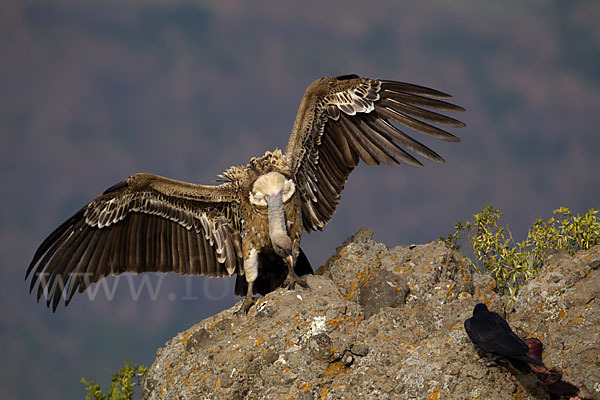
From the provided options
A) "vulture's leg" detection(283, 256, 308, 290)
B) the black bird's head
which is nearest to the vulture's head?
"vulture's leg" detection(283, 256, 308, 290)

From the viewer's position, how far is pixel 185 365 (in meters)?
6.39

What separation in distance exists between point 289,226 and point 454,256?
205 cm

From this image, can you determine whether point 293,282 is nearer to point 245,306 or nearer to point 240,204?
point 245,306

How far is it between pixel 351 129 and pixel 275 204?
171 cm

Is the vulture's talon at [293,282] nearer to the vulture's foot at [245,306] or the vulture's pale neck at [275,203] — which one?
the vulture's pale neck at [275,203]

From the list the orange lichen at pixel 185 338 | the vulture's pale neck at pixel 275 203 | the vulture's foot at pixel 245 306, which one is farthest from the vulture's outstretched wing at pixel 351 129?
the orange lichen at pixel 185 338

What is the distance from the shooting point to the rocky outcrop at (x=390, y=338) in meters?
5.21

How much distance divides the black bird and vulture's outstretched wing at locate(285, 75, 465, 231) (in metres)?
2.91

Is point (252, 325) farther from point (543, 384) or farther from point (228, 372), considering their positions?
point (543, 384)

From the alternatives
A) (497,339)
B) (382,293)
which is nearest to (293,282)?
(382,293)

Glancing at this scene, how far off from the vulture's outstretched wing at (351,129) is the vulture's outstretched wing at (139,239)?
1193mm

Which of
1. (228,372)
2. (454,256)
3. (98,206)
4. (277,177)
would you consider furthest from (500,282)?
(98,206)

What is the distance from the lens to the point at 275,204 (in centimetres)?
711

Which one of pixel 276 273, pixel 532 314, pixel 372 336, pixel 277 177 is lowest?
pixel 532 314
